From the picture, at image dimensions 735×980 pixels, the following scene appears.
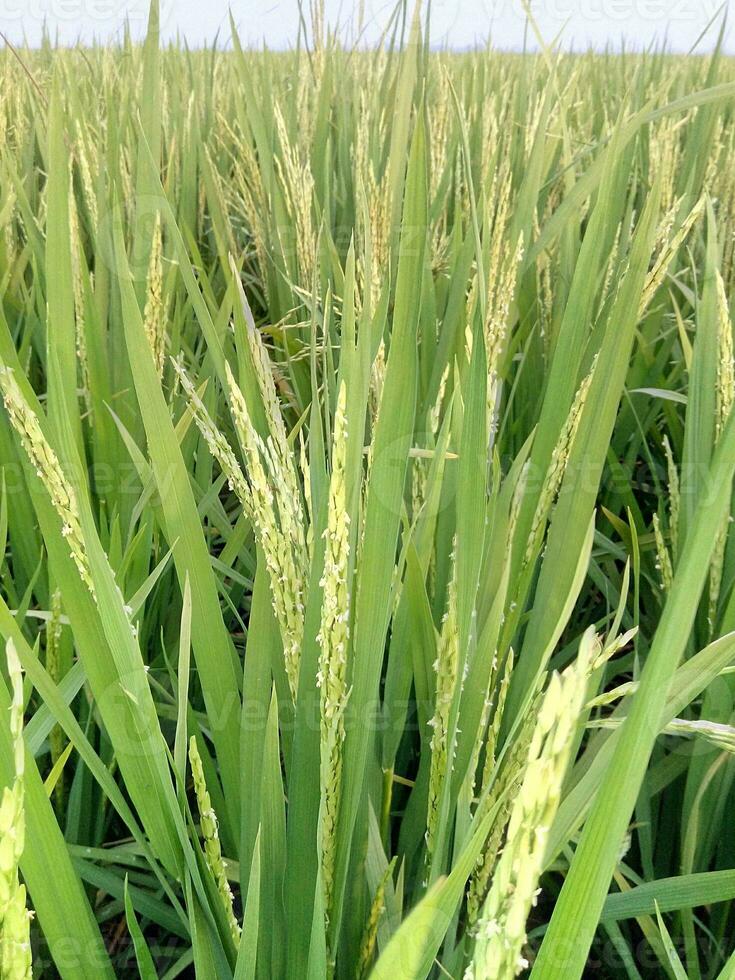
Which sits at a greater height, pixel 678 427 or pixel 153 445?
pixel 153 445

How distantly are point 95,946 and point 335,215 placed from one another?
50.7 inches

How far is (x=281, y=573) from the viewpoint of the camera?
392 millimetres

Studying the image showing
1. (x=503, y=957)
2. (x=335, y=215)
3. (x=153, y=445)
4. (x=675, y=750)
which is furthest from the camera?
(x=335, y=215)

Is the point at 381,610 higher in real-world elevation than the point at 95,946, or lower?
higher

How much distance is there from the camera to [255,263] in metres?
1.75

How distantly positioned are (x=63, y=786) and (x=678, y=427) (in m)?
0.84

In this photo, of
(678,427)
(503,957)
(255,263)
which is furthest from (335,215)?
(503,957)

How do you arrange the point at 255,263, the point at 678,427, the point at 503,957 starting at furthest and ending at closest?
the point at 255,263 < the point at 678,427 < the point at 503,957

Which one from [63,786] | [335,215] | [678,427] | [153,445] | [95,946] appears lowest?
[63,786]

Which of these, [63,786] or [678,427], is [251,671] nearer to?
[63,786]

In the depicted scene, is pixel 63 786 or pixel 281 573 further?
pixel 63 786

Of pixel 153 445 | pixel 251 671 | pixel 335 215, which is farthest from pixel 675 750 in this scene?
pixel 335 215

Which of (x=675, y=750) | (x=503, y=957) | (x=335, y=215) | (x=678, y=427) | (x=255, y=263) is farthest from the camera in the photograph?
(x=255, y=263)

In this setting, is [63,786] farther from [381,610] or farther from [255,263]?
[255,263]
